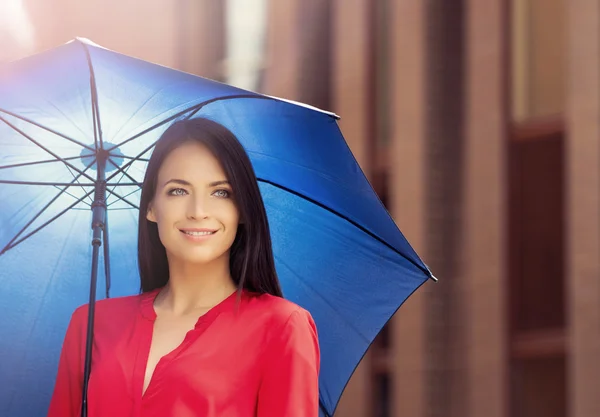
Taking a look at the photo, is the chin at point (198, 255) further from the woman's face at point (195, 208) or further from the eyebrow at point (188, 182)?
the eyebrow at point (188, 182)

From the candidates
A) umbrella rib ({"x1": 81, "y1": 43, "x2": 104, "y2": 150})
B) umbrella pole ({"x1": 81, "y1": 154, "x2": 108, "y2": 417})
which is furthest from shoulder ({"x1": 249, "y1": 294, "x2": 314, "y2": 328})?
umbrella rib ({"x1": 81, "y1": 43, "x2": 104, "y2": 150})

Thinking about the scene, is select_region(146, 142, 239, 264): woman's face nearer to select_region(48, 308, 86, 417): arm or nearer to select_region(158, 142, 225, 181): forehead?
select_region(158, 142, 225, 181): forehead

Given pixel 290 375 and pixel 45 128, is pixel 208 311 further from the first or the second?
pixel 45 128

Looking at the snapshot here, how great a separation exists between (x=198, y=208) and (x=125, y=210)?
0.70 m

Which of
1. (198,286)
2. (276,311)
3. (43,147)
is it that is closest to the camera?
(276,311)

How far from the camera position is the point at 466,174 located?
502 inches

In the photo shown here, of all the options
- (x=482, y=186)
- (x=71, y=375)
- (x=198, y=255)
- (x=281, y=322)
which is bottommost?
(x=71, y=375)

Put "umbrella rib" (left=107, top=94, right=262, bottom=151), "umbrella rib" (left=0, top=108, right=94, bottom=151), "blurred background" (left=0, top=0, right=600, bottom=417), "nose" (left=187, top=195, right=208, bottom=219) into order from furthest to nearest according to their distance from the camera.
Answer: "blurred background" (left=0, top=0, right=600, bottom=417)
"umbrella rib" (left=0, top=108, right=94, bottom=151)
"umbrella rib" (left=107, top=94, right=262, bottom=151)
"nose" (left=187, top=195, right=208, bottom=219)

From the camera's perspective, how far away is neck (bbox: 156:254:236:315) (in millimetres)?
2826

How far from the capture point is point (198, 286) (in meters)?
2.84

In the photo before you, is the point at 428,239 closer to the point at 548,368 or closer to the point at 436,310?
the point at 436,310

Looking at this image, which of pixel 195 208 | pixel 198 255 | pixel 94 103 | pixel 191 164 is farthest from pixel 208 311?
pixel 94 103

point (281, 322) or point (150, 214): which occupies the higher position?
point (150, 214)

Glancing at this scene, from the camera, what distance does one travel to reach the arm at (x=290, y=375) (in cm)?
260
